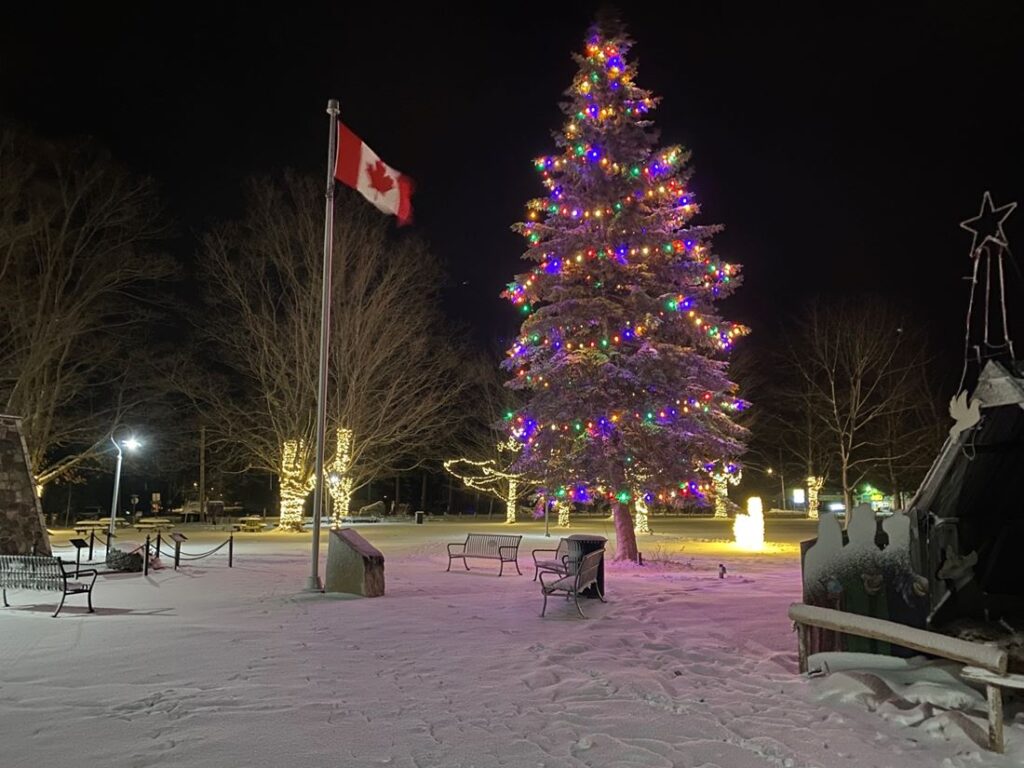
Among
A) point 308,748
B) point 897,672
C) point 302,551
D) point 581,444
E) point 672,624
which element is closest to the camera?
point 308,748

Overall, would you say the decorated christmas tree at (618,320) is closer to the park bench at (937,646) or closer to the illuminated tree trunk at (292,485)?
the park bench at (937,646)

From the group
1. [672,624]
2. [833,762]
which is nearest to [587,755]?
[833,762]

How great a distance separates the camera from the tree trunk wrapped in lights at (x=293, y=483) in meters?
31.2

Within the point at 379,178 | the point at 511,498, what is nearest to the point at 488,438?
the point at 511,498

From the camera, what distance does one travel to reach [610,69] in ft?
60.8

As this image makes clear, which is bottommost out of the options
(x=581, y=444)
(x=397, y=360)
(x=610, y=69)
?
(x=581, y=444)

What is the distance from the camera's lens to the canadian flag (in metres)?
13.9

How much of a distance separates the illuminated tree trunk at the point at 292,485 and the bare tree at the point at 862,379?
23300mm

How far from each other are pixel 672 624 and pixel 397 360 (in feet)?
80.0

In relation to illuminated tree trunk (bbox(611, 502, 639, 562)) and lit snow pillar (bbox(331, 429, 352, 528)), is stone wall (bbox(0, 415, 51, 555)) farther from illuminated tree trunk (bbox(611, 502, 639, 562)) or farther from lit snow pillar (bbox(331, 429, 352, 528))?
lit snow pillar (bbox(331, 429, 352, 528))

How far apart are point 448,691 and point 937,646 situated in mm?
3988

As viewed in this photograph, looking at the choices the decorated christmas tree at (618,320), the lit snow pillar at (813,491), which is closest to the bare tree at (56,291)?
the decorated christmas tree at (618,320)

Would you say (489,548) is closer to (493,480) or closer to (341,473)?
(341,473)

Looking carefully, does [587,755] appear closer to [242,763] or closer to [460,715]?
[460,715]
